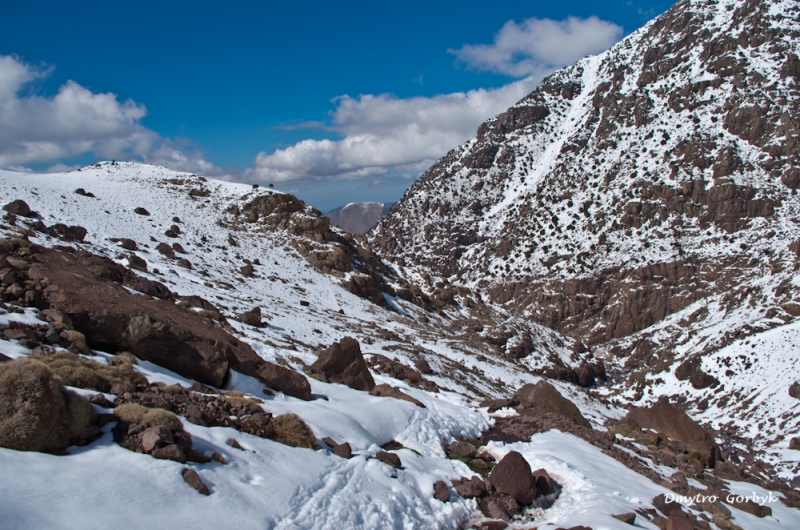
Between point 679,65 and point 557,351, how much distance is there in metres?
114

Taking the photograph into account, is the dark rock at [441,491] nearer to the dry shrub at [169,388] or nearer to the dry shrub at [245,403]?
the dry shrub at [245,403]

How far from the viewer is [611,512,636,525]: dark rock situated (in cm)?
918

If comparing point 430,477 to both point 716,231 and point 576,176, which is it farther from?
point 576,176

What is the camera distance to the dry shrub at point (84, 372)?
322 inches

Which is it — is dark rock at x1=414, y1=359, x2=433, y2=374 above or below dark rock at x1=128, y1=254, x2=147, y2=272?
below

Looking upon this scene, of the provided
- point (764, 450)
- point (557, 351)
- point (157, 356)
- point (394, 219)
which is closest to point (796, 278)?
point (557, 351)

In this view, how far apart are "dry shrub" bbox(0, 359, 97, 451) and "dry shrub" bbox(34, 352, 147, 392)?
5.23 feet

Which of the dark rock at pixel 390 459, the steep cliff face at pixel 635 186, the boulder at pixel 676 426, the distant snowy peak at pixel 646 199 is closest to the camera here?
the dark rock at pixel 390 459

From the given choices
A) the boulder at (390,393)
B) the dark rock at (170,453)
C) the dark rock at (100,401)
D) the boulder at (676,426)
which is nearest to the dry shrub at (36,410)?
the dark rock at (100,401)

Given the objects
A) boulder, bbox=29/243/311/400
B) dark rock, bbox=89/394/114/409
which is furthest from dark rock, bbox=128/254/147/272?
dark rock, bbox=89/394/114/409

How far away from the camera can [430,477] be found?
1045 cm

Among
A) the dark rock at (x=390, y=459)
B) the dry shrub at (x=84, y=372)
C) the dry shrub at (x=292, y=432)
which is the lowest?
the dark rock at (x=390, y=459)

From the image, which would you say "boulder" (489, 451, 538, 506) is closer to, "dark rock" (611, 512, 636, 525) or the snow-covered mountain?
the snow-covered mountain

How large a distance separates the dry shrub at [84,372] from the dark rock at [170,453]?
2.61m
